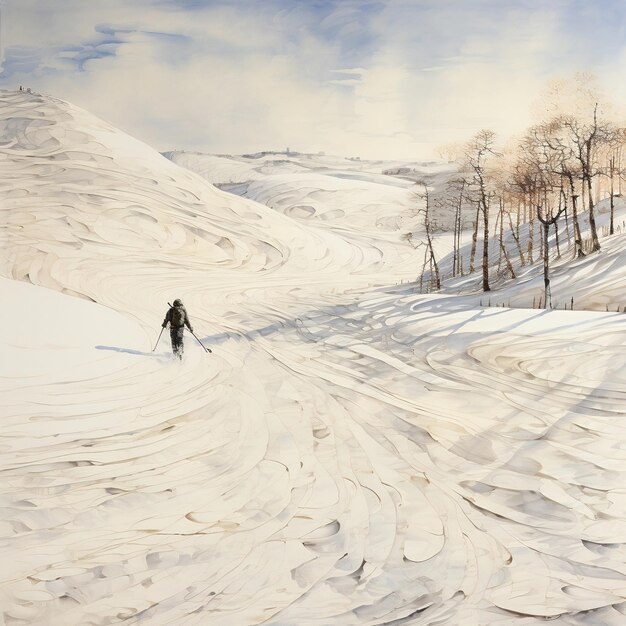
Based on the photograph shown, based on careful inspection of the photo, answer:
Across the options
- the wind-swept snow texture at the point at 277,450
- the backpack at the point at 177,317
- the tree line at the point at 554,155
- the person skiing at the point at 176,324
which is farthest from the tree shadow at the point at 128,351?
the tree line at the point at 554,155

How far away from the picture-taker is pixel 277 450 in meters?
3.09

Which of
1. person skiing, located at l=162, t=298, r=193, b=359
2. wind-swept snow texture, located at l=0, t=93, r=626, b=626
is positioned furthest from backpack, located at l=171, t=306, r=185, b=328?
wind-swept snow texture, located at l=0, t=93, r=626, b=626

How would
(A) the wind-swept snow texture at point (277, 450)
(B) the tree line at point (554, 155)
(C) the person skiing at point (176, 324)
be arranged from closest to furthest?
(A) the wind-swept snow texture at point (277, 450)
(C) the person skiing at point (176, 324)
(B) the tree line at point (554, 155)

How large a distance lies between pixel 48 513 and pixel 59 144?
19.2 feet

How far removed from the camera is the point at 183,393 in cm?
357

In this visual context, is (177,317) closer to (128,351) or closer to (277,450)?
(128,351)

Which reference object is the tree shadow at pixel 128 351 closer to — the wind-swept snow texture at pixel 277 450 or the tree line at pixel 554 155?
the wind-swept snow texture at pixel 277 450

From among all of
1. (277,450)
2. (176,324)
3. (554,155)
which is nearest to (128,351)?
(176,324)

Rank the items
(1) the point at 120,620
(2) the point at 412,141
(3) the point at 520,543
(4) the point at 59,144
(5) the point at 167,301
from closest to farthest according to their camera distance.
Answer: (1) the point at 120,620 → (3) the point at 520,543 → (5) the point at 167,301 → (2) the point at 412,141 → (4) the point at 59,144

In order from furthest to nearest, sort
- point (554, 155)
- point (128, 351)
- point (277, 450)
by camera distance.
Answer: point (554, 155), point (128, 351), point (277, 450)

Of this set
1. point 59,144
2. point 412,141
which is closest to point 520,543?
point 412,141

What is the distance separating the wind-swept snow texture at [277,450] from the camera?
215cm

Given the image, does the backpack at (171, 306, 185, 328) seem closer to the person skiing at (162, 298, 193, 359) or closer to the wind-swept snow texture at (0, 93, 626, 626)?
the person skiing at (162, 298, 193, 359)

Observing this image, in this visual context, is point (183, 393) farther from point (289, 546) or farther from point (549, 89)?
point (549, 89)
